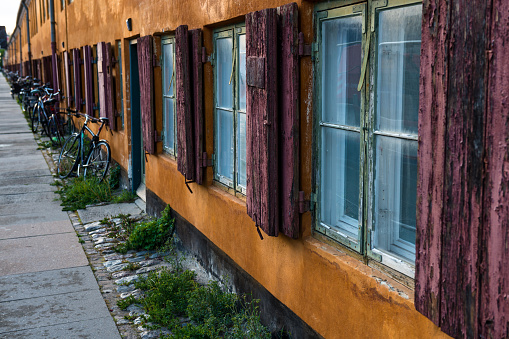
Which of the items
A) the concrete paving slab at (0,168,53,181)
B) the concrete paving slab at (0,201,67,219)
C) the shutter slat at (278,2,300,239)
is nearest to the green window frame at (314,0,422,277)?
the shutter slat at (278,2,300,239)

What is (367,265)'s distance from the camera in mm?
3158

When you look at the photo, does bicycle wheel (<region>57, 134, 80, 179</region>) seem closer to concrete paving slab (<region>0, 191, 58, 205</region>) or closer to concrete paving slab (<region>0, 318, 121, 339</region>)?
concrete paving slab (<region>0, 191, 58, 205</region>)

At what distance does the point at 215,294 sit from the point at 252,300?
65 centimetres

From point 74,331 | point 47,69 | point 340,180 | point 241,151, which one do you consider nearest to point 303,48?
point 340,180

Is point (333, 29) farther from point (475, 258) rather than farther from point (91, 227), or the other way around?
point (91, 227)

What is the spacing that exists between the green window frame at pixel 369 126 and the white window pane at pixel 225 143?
1741mm

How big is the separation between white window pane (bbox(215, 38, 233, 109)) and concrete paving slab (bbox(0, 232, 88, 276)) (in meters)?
2.37

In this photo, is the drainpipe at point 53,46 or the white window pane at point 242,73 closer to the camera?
the white window pane at point 242,73

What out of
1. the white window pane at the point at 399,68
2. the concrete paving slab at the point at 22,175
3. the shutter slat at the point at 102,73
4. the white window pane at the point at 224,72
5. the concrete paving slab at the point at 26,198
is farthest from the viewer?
the concrete paving slab at the point at 22,175

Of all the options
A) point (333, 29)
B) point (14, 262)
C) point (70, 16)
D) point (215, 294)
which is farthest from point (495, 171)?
point (70, 16)

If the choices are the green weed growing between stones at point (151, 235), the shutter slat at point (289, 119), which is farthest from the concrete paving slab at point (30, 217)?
the shutter slat at point (289, 119)

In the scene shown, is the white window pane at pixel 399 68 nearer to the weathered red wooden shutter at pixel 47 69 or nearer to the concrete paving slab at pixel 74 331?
the concrete paving slab at pixel 74 331

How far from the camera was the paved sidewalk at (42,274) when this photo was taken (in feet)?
15.4

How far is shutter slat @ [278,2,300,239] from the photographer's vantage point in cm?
354
